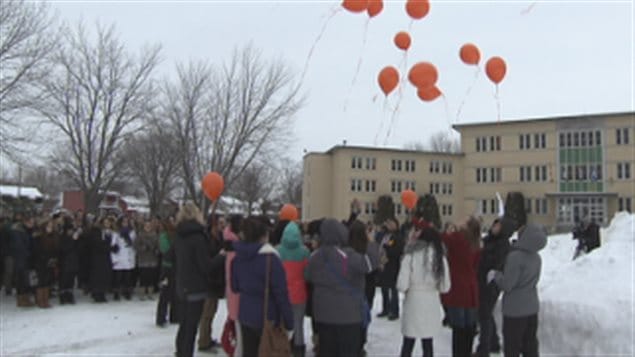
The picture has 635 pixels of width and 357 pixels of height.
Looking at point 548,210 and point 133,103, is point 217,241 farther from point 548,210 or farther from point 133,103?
point 548,210

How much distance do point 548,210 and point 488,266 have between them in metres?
53.4

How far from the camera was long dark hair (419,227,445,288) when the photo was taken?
6344mm

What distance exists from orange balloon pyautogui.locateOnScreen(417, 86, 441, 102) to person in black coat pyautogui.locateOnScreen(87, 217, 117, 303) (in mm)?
7695

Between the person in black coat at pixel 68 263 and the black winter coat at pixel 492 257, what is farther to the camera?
the person in black coat at pixel 68 263

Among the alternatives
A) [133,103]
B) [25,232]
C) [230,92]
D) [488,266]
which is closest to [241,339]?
[488,266]

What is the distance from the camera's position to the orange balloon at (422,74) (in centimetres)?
1190

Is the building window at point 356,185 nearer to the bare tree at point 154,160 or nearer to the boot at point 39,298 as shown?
the bare tree at point 154,160

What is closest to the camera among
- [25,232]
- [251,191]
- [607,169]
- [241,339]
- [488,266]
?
[241,339]

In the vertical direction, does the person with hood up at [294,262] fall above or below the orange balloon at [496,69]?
below

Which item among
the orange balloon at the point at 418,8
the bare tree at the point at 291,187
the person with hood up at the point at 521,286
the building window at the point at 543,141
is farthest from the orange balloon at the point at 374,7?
the bare tree at the point at 291,187

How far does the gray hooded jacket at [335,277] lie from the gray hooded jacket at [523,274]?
171cm

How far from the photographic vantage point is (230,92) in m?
31.9

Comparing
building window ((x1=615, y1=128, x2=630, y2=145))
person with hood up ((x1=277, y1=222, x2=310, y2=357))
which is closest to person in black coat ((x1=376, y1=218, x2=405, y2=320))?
person with hood up ((x1=277, y1=222, x2=310, y2=357))

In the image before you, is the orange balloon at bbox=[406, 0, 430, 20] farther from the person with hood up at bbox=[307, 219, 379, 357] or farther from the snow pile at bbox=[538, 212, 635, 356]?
→ the person with hood up at bbox=[307, 219, 379, 357]
